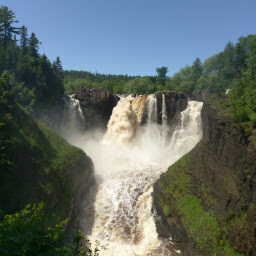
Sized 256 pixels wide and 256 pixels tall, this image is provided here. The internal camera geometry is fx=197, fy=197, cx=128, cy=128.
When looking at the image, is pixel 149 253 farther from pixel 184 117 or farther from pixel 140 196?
pixel 184 117

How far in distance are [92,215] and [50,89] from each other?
2783cm

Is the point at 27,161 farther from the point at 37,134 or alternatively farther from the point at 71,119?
the point at 71,119

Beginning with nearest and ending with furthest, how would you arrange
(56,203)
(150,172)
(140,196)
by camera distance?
(56,203)
(140,196)
(150,172)

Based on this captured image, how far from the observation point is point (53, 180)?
15.0 meters

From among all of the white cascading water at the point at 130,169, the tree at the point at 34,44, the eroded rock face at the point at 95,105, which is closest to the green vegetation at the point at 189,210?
the white cascading water at the point at 130,169

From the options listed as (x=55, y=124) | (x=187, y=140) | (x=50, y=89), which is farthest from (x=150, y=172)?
(x=50, y=89)

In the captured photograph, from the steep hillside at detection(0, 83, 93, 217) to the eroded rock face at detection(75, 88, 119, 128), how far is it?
19.0m

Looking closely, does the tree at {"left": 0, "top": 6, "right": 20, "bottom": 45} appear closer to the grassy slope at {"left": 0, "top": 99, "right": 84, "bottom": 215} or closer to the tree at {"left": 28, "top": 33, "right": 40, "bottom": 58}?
the tree at {"left": 28, "top": 33, "right": 40, "bottom": 58}

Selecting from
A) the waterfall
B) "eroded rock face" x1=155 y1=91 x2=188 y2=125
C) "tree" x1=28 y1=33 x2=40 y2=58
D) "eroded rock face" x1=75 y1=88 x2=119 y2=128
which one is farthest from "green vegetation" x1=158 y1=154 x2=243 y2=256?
"tree" x1=28 y1=33 x2=40 y2=58

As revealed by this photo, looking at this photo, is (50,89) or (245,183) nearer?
(245,183)

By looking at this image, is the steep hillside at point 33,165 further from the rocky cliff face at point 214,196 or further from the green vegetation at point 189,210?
the green vegetation at point 189,210

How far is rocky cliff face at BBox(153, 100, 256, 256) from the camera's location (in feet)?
35.6

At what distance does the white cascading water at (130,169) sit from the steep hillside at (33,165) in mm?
2796

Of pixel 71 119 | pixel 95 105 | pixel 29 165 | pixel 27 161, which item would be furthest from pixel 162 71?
pixel 29 165
